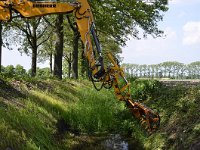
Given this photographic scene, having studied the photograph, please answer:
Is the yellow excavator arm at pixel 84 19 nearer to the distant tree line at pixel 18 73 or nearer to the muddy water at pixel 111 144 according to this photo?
the muddy water at pixel 111 144

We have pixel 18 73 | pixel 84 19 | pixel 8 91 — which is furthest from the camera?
pixel 18 73

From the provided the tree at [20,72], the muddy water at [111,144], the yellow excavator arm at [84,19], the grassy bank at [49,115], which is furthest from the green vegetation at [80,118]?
the tree at [20,72]

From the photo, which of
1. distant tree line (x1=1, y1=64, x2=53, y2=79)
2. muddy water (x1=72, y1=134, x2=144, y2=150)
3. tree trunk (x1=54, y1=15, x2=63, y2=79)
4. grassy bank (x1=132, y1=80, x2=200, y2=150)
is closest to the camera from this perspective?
grassy bank (x1=132, y1=80, x2=200, y2=150)

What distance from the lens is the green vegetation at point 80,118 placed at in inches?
381

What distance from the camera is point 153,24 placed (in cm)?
2755

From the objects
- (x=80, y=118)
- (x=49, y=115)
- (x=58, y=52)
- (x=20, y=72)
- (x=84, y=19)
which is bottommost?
(x=80, y=118)

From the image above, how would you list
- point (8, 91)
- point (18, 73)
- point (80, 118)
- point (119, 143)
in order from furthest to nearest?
→ point (18, 73)
point (80, 118)
point (8, 91)
point (119, 143)

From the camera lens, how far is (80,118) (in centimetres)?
1397

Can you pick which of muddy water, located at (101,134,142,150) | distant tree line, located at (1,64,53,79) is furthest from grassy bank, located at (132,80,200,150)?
distant tree line, located at (1,64,53,79)

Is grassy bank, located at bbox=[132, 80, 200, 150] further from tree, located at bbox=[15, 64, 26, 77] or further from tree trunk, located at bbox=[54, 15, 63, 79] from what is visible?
tree trunk, located at bbox=[54, 15, 63, 79]

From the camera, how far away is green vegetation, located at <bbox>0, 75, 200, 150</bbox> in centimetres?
967

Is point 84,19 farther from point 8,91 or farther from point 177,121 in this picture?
point 177,121

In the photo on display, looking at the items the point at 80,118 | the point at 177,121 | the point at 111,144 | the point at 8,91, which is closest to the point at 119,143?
the point at 111,144

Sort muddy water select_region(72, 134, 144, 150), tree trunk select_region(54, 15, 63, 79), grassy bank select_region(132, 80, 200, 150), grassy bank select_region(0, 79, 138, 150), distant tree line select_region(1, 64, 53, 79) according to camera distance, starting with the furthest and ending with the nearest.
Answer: tree trunk select_region(54, 15, 63, 79) < distant tree line select_region(1, 64, 53, 79) < muddy water select_region(72, 134, 144, 150) < grassy bank select_region(132, 80, 200, 150) < grassy bank select_region(0, 79, 138, 150)
